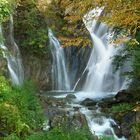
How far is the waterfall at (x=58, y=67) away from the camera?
1798 cm

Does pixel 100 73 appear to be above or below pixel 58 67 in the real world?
below

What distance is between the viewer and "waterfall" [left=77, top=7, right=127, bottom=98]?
58.9 feet

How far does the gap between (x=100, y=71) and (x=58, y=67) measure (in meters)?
2.05

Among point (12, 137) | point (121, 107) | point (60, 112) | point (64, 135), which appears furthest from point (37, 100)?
point (64, 135)

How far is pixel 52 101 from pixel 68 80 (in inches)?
172

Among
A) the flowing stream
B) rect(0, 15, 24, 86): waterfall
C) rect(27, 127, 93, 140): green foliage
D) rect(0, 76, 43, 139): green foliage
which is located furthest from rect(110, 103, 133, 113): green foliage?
rect(27, 127, 93, 140): green foliage

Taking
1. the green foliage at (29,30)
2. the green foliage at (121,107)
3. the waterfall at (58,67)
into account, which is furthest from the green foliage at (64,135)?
the waterfall at (58,67)

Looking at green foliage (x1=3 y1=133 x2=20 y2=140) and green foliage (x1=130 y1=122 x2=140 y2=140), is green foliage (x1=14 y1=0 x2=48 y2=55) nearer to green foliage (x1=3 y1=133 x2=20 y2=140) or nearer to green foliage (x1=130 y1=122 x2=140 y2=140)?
green foliage (x1=130 y1=122 x2=140 y2=140)

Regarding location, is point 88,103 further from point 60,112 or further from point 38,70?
point 38,70

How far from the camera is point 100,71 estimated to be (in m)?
19.0

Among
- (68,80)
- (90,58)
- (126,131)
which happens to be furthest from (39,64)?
(126,131)

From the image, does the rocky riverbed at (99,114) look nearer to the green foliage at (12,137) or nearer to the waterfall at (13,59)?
the waterfall at (13,59)

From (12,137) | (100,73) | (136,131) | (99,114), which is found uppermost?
(100,73)

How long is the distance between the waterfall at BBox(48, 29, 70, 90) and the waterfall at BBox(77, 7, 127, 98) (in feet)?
3.11
